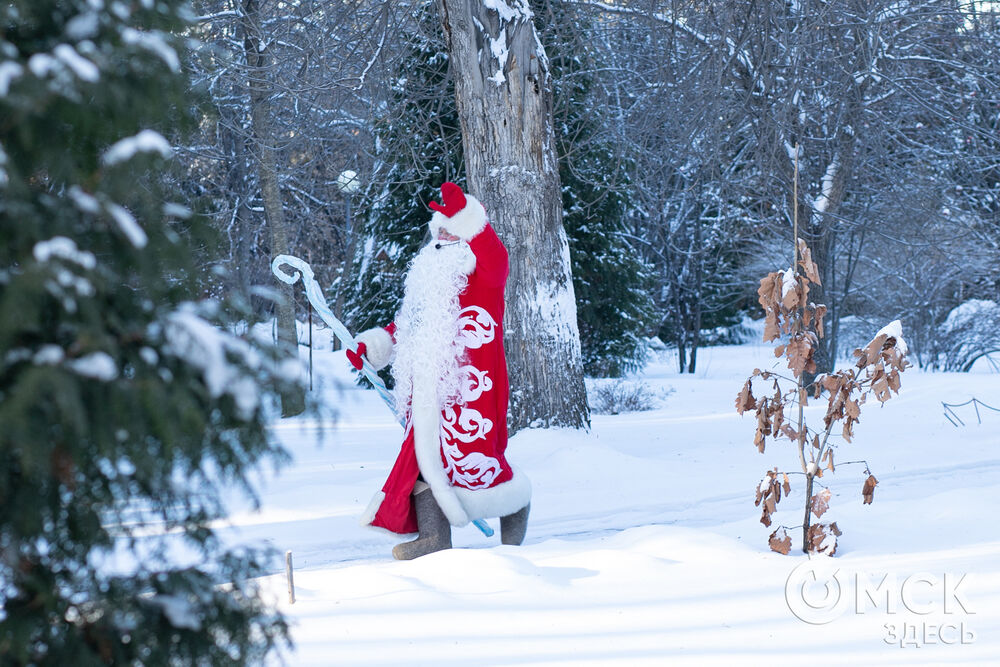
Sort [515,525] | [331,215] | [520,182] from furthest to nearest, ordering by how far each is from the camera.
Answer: [331,215] → [520,182] → [515,525]

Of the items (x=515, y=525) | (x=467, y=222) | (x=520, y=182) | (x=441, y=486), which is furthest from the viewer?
(x=520, y=182)

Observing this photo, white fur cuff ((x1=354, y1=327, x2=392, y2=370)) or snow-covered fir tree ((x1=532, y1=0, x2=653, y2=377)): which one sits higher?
snow-covered fir tree ((x1=532, y1=0, x2=653, y2=377))

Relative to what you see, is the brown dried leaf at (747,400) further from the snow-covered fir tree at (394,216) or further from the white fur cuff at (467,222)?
the snow-covered fir tree at (394,216)

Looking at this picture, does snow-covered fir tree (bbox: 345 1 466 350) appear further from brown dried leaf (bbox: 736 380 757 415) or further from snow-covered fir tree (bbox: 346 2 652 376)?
brown dried leaf (bbox: 736 380 757 415)

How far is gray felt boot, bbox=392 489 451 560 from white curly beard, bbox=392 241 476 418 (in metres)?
0.42

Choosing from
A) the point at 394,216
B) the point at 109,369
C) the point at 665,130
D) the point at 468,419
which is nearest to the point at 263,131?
the point at 394,216

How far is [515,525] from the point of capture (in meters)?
4.51

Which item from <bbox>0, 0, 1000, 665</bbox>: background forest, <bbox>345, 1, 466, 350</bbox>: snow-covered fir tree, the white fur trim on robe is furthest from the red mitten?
<bbox>345, 1, 466, 350</bbox>: snow-covered fir tree

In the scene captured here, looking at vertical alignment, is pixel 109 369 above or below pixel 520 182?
below

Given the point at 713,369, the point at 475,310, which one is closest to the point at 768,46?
the point at 475,310

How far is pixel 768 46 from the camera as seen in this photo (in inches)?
315

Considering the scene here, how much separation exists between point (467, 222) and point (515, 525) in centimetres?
142

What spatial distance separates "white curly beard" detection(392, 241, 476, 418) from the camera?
422cm

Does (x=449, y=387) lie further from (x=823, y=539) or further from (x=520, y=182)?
(x=520, y=182)
